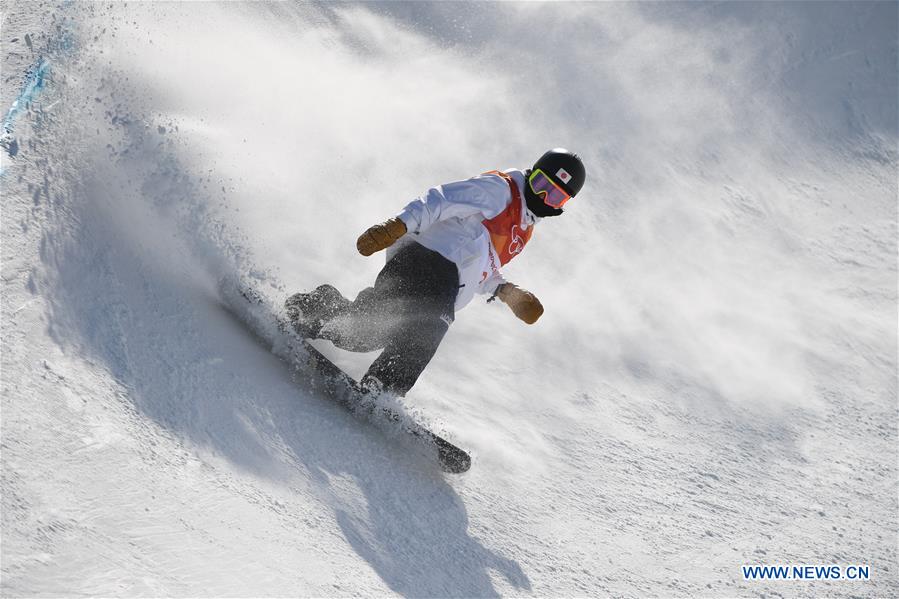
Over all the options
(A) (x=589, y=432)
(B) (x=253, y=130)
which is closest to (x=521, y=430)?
(A) (x=589, y=432)

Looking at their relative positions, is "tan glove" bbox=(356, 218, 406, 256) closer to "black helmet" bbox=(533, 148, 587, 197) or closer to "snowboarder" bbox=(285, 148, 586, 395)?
"snowboarder" bbox=(285, 148, 586, 395)

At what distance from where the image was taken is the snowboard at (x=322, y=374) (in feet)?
14.5

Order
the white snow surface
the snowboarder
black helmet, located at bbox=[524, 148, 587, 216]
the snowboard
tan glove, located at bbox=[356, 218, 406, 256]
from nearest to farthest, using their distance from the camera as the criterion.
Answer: the white snow surface < tan glove, located at bbox=[356, 218, 406, 256] < the snowboard < the snowboarder < black helmet, located at bbox=[524, 148, 587, 216]

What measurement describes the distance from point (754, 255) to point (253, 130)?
5072 mm

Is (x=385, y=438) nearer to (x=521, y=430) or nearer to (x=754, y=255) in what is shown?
(x=521, y=430)

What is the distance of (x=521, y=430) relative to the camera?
5340 millimetres

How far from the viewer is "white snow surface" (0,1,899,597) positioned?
3.26 metres

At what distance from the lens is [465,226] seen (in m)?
4.86

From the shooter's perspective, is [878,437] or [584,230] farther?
[584,230]

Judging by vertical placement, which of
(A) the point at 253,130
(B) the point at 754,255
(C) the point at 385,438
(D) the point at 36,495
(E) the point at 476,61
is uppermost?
(E) the point at 476,61

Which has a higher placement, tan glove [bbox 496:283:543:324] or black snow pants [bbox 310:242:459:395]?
tan glove [bbox 496:283:543:324]

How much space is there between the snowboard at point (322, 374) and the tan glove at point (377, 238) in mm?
713

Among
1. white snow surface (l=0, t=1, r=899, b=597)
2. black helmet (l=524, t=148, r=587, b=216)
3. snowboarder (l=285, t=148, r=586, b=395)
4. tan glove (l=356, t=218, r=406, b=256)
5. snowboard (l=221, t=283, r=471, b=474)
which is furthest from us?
black helmet (l=524, t=148, r=587, b=216)

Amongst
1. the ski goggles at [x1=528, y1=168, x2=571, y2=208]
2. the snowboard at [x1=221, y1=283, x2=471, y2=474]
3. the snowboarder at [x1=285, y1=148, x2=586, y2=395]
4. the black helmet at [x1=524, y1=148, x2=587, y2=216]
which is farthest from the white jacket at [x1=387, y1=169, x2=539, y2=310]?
the snowboard at [x1=221, y1=283, x2=471, y2=474]
